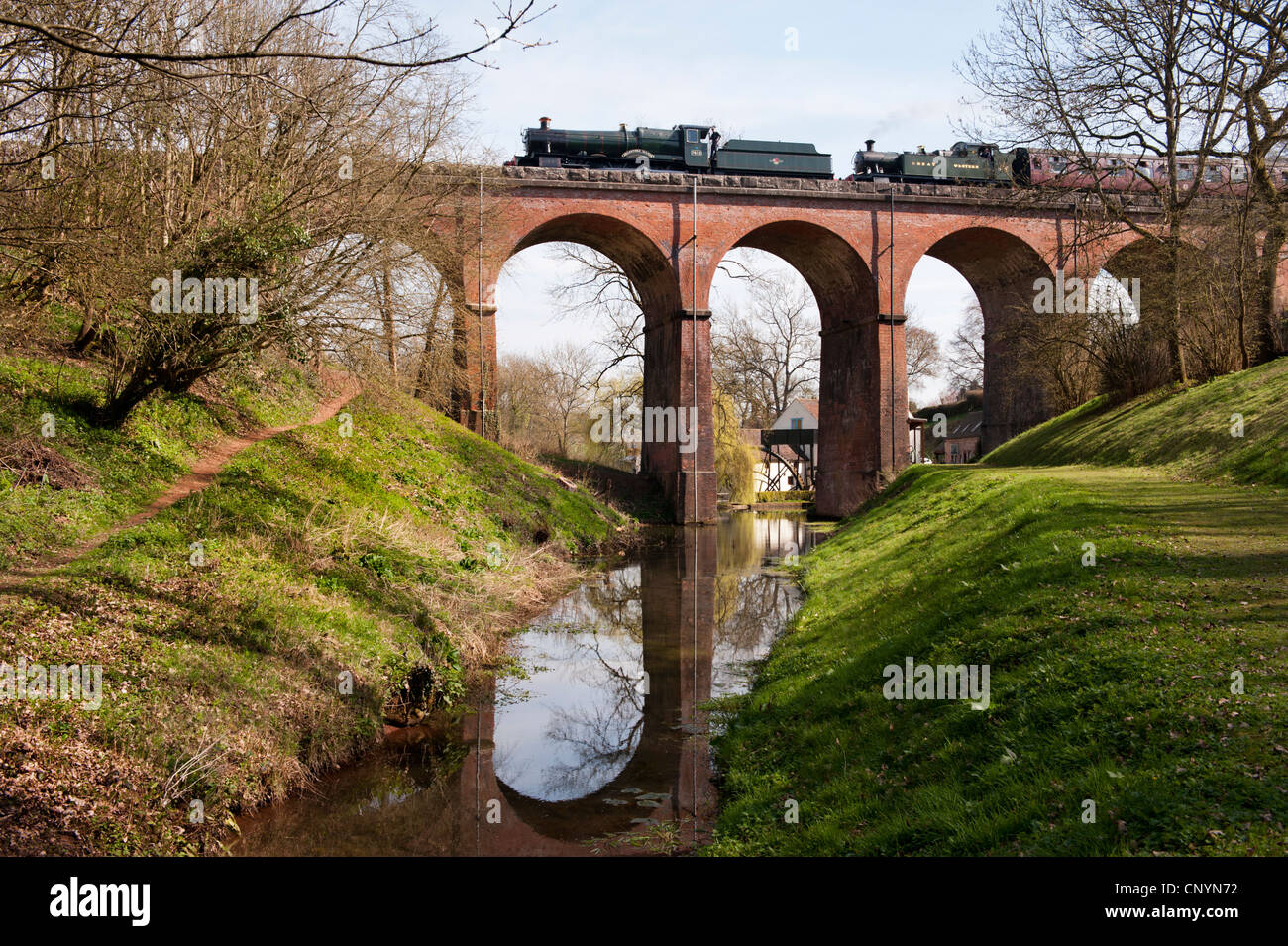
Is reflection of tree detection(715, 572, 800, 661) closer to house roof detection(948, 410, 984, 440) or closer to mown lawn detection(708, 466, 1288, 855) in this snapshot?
mown lawn detection(708, 466, 1288, 855)

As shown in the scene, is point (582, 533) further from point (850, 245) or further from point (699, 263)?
point (850, 245)

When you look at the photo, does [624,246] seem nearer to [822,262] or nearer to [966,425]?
[822,262]

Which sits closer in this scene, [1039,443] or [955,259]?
[1039,443]

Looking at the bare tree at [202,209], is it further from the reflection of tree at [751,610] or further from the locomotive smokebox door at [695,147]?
the locomotive smokebox door at [695,147]

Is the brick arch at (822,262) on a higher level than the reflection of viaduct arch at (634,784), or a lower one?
higher

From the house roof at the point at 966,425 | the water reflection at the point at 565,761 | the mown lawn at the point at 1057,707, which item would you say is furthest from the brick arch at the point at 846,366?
the house roof at the point at 966,425

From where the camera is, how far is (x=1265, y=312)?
50.1 feet

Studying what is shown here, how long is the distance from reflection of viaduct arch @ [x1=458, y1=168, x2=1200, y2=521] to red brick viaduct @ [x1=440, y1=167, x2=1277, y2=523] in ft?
0.15

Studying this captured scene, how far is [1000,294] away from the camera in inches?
1240

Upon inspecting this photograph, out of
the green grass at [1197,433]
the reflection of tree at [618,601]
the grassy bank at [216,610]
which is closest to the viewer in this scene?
the grassy bank at [216,610]

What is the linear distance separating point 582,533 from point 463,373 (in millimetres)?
6035

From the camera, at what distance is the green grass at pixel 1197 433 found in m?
10.1

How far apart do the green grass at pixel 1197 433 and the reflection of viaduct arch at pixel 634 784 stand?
6542 millimetres
